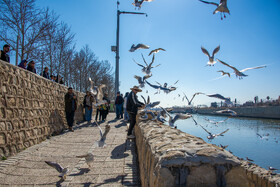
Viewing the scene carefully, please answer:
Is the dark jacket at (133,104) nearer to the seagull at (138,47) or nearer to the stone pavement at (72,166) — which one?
the stone pavement at (72,166)

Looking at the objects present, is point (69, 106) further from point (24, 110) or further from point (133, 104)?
point (133, 104)

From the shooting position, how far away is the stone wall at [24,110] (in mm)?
3854

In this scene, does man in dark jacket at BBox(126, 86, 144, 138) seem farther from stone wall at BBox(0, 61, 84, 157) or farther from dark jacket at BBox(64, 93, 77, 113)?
stone wall at BBox(0, 61, 84, 157)

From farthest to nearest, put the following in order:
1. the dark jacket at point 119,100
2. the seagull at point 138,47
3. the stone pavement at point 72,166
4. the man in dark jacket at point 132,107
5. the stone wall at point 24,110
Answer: the dark jacket at point 119,100, the man in dark jacket at point 132,107, the seagull at point 138,47, the stone wall at point 24,110, the stone pavement at point 72,166

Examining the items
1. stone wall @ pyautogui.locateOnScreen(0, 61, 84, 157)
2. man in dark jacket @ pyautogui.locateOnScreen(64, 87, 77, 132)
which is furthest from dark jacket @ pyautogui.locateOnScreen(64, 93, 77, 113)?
stone wall @ pyautogui.locateOnScreen(0, 61, 84, 157)

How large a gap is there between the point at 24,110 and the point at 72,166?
6.83ft

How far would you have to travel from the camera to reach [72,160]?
4.03 meters

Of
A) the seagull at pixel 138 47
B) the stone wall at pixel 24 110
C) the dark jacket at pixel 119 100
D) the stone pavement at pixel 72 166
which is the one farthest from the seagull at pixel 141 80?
the dark jacket at pixel 119 100

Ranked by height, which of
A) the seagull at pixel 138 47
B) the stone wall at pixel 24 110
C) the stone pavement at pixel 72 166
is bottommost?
the stone pavement at pixel 72 166

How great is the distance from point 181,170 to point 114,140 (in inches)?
180

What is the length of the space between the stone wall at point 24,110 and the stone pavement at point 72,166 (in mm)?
294

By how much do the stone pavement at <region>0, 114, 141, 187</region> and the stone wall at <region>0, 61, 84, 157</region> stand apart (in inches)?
11.6

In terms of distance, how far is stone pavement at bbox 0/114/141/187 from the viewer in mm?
2992

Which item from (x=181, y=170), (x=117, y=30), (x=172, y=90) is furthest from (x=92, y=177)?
(x=117, y=30)
